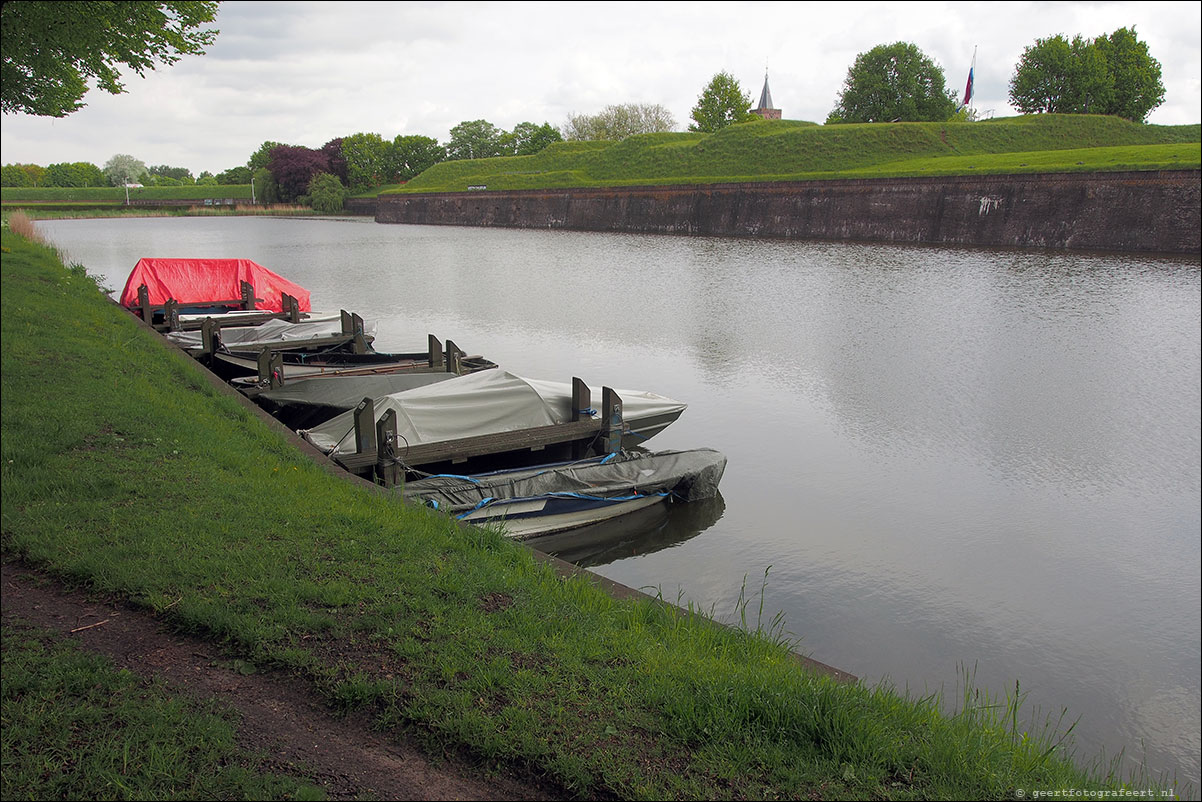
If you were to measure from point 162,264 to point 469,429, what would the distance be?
12438mm

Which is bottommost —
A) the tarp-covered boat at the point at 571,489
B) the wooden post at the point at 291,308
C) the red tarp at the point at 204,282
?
the tarp-covered boat at the point at 571,489

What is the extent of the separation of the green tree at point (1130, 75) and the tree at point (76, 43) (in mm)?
53146

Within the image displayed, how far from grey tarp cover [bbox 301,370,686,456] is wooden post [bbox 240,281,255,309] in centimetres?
1045

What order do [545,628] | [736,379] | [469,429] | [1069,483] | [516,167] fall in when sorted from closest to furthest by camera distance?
[545,628] → [469,429] → [1069,483] → [736,379] → [516,167]

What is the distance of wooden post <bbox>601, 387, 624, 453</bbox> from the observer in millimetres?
8773

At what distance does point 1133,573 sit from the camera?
22.8 ft

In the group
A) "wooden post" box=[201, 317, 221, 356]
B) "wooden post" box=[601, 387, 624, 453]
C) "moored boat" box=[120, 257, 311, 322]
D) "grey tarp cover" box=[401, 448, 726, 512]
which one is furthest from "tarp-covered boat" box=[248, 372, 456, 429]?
"moored boat" box=[120, 257, 311, 322]

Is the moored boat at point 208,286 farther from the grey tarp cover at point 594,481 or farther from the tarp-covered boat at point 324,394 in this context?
the grey tarp cover at point 594,481

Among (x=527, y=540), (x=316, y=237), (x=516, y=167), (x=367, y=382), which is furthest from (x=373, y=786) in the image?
(x=516, y=167)

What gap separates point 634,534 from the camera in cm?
796

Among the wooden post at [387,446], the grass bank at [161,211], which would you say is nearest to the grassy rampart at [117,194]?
the grass bank at [161,211]

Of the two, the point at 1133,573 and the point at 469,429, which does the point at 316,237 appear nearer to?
the point at 469,429

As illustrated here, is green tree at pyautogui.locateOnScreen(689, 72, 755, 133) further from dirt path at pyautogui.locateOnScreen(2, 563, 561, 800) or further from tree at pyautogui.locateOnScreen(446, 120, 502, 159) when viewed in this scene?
dirt path at pyautogui.locateOnScreen(2, 563, 561, 800)

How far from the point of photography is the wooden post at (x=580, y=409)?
8.84 meters
